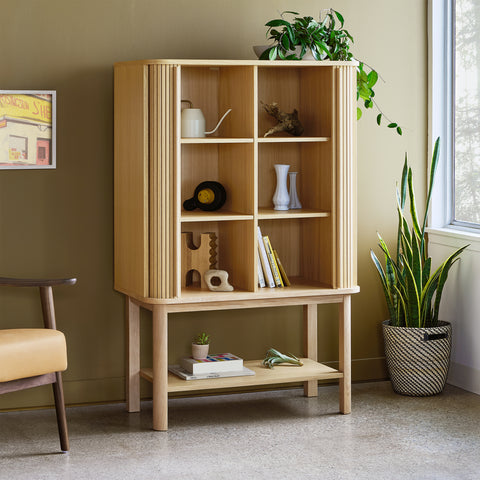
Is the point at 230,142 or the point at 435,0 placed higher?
the point at 435,0

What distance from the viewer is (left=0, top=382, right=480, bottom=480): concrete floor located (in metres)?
3.09

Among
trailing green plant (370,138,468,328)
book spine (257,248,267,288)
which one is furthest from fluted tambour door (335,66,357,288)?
trailing green plant (370,138,468,328)

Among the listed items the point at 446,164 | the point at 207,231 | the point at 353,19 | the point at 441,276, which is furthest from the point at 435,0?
the point at 207,231

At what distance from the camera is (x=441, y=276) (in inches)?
162

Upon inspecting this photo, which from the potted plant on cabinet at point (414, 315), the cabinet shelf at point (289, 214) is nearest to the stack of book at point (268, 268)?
the cabinet shelf at point (289, 214)

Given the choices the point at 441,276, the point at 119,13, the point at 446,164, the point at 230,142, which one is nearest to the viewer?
the point at 230,142

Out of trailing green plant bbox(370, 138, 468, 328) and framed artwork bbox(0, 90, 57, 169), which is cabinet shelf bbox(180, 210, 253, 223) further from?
trailing green plant bbox(370, 138, 468, 328)

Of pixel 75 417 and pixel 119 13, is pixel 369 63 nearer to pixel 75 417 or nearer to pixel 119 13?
pixel 119 13

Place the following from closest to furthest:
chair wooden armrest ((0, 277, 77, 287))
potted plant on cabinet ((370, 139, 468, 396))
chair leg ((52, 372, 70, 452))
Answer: chair leg ((52, 372, 70, 452))
chair wooden armrest ((0, 277, 77, 287))
potted plant on cabinet ((370, 139, 468, 396))

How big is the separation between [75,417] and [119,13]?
1.93m

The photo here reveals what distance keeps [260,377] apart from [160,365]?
19.2 inches

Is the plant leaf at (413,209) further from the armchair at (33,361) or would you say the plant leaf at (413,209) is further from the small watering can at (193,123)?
the armchair at (33,361)

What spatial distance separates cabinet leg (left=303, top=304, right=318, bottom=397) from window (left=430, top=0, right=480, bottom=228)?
0.89m

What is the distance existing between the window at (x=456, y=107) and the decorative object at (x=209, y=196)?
4.25 ft
